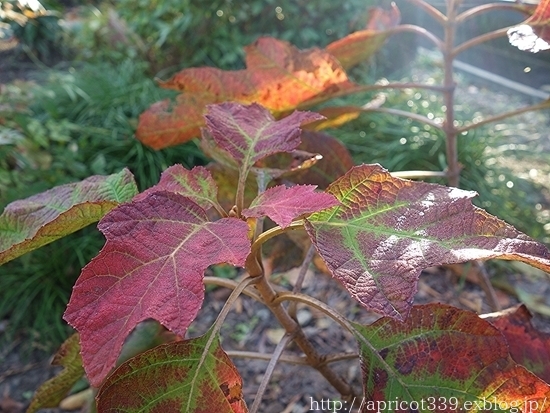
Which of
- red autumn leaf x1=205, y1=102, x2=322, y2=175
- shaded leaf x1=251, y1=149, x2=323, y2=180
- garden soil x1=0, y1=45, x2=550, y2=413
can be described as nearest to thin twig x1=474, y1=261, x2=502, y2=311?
garden soil x1=0, y1=45, x2=550, y2=413

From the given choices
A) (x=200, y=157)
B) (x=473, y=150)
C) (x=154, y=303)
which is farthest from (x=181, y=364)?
(x=473, y=150)

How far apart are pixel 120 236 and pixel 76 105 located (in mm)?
2700

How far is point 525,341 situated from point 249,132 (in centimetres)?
45

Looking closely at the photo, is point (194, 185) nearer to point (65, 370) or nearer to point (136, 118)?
point (65, 370)

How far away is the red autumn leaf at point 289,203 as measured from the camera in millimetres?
470

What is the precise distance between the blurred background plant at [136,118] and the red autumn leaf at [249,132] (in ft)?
2.86

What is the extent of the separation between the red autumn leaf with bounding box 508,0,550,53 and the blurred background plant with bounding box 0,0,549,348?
720 millimetres

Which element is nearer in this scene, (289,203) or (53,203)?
(289,203)

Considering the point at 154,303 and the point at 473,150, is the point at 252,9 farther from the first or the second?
the point at 154,303

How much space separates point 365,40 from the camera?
98cm

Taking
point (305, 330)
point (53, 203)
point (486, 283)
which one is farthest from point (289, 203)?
point (305, 330)

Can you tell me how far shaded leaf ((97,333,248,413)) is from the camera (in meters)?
0.50

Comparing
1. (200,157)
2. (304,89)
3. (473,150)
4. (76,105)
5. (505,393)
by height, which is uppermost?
(304,89)

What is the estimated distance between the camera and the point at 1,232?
0.62 meters
